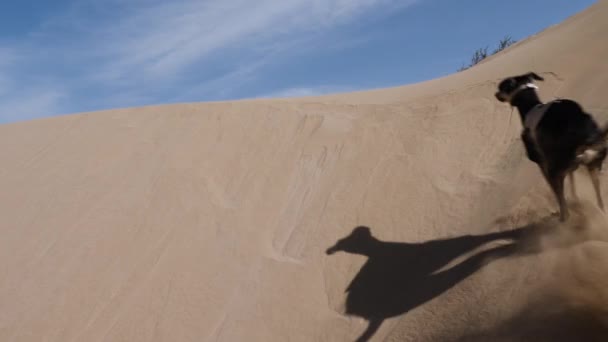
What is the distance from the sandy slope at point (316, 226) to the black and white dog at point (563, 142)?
0.39m

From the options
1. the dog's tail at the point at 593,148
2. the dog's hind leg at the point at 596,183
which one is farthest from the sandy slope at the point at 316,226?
the dog's tail at the point at 593,148

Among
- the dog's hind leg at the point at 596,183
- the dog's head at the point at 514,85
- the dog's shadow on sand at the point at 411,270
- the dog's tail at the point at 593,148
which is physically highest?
the dog's head at the point at 514,85

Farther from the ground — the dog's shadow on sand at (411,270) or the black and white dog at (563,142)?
the black and white dog at (563,142)

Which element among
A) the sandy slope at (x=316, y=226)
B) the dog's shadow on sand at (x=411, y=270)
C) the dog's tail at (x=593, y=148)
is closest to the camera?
the dog's tail at (x=593, y=148)

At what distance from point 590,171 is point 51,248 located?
5.86 metres

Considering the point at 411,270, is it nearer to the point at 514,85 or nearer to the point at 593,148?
the point at 593,148

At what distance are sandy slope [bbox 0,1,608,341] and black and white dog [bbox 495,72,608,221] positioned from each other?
0.39 metres

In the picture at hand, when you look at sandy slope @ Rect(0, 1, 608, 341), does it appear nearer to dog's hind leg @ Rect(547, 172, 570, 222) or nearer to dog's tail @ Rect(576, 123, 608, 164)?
dog's hind leg @ Rect(547, 172, 570, 222)

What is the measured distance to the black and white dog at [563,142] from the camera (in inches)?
178

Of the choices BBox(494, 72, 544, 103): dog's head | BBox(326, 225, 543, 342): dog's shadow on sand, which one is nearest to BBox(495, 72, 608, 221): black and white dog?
BBox(494, 72, 544, 103): dog's head

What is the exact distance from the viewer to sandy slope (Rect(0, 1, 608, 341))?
4691 mm

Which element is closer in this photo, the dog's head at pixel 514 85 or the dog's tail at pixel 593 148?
the dog's tail at pixel 593 148

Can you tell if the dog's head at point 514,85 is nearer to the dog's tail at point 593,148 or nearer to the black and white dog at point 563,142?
the black and white dog at point 563,142

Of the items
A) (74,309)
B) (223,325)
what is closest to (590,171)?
(223,325)
